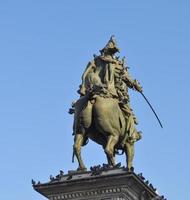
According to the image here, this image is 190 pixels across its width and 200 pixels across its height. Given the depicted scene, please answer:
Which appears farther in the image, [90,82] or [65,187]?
[90,82]

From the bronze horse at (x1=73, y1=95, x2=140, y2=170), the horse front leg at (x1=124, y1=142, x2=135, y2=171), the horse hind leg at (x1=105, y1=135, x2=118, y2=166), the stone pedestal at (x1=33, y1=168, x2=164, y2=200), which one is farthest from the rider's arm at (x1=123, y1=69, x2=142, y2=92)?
the stone pedestal at (x1=33, y1=168, x2=164, y2=200)

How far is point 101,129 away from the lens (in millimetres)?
28656

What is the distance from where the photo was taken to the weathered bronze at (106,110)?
28.7 m

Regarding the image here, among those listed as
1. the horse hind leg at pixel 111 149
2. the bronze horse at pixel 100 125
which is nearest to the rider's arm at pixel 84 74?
the bronze horse at pixel 100 125

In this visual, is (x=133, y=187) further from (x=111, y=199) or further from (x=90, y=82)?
(x=90, y=82)

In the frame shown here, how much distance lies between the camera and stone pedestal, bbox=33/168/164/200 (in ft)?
88.4

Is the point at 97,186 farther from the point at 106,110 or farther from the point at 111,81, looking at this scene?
the point at 111,81

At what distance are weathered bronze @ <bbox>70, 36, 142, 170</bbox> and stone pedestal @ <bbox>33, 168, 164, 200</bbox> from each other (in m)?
0.89

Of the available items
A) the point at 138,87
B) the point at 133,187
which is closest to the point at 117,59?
the point at 138,87

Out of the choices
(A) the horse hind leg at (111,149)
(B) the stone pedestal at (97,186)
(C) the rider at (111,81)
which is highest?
(C) the rider at (111,81)

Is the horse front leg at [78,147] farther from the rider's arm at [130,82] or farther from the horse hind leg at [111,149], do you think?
the rider's arm at [130,82]

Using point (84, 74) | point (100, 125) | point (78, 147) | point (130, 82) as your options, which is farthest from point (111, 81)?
point (78, 147)

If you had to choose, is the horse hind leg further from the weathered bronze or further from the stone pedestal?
the stone pedestal

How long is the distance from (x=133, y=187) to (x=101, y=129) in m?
2.55
